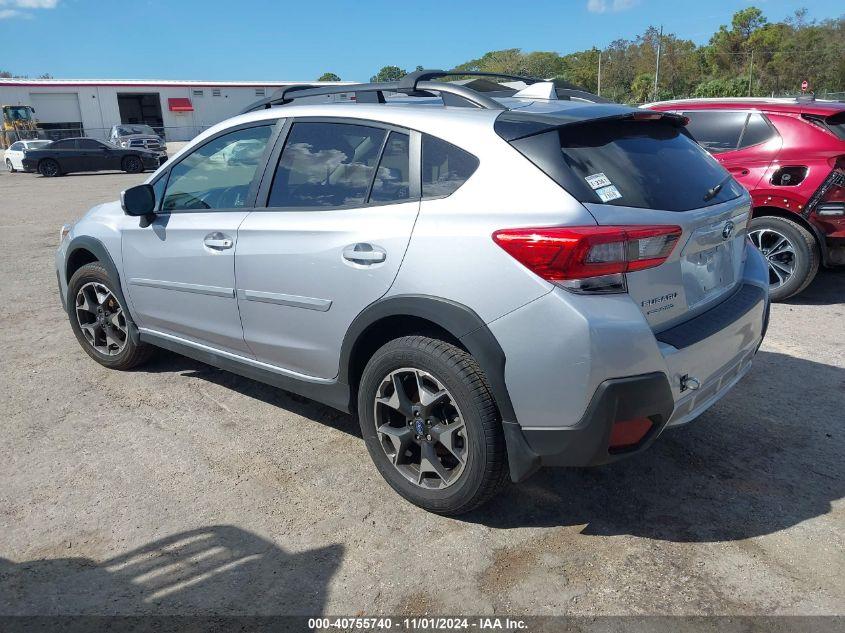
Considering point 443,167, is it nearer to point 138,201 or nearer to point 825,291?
point 138,201

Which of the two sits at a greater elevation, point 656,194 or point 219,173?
point 656,194

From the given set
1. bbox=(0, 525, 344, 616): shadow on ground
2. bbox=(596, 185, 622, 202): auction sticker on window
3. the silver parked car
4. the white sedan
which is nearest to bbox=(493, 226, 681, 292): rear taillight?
bbox=(596, 185, 622, 202): auction sticker on window

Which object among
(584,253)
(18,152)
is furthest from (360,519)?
(18,152)

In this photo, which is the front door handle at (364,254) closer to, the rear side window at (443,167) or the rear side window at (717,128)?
the rear side window at (443,167)

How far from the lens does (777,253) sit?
617 centimetres

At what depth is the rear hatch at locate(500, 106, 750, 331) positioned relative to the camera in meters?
2.62

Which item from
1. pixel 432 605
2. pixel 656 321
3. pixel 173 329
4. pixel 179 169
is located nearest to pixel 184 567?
pixel 432 605

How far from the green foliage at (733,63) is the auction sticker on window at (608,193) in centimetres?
5277

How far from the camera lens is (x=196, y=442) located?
3863 millimetres

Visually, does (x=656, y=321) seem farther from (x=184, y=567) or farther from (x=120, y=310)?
(x=120, y=310)

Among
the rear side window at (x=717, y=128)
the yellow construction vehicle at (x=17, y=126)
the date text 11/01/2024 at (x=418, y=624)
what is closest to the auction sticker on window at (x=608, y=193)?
the date text 11/01/2024 at (x=418, y=624)

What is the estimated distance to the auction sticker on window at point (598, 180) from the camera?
264 cm

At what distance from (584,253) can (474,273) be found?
1.41ft

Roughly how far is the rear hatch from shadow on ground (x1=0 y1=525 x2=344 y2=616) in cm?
172
